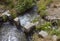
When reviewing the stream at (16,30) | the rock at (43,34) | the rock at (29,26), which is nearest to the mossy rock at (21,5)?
the stream at (16,30)

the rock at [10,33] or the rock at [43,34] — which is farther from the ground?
the rock at [10,33]

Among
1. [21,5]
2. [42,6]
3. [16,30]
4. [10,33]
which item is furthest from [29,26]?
[21,5]

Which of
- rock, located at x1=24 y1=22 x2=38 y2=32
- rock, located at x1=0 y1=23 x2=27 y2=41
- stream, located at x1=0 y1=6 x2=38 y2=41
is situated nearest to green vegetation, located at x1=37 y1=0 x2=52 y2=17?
stream, located at x1=0 y1=6 x2=38 y2=41

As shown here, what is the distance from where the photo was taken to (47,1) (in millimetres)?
6359

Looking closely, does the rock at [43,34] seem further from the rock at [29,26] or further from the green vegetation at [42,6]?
the green vegetation at [42,6]

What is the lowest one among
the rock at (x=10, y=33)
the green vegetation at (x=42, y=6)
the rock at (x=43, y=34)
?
the rock at (x=43, y=34)

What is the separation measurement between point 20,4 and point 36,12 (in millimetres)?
606

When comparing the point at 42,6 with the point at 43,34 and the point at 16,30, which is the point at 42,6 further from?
the point at 43,34

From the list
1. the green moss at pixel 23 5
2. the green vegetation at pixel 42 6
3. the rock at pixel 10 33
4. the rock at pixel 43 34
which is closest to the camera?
the rock at pixel 43 34

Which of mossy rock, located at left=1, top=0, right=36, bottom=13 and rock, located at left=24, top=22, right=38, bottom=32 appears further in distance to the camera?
mossy rock, located at left=1, top=0, right=36, bottom=13

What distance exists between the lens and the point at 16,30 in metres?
5.41

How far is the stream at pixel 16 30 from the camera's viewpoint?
5.02 m

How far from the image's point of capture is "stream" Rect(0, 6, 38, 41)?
5.02 metres

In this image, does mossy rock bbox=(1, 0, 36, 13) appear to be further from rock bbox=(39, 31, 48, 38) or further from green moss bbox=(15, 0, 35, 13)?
rock bbox=(39, 31, 48, 38)
